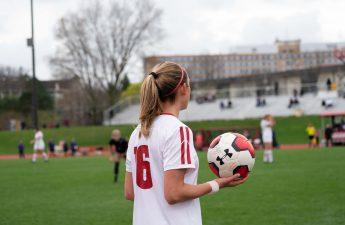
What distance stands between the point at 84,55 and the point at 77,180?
158ft

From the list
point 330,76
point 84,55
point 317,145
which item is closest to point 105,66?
point 84,55

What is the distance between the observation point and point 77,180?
62.3 ft

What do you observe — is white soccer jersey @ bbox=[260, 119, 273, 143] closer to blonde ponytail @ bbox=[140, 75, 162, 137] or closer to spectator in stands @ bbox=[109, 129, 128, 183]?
spectator in stands @ bbox=[109, 129, 128, 183]

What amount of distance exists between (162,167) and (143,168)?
5.6 inches

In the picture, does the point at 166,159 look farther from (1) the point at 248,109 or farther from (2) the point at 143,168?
(1) the point at 248,109

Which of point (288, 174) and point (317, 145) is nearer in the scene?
point (288, 174)

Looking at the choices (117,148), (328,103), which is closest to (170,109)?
(117,148)

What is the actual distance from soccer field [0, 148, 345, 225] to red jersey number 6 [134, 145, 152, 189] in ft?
18.9

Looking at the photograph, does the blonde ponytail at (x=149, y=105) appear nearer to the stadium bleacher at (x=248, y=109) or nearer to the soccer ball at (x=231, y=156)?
the soccer ball at (x=231, y=156)

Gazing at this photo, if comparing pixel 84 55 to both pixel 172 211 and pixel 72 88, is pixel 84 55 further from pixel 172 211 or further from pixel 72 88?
pixel 172 211

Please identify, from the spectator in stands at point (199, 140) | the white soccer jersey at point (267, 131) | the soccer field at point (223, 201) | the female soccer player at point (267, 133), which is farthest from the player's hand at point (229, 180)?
the spectator in stands at point (199, 140)

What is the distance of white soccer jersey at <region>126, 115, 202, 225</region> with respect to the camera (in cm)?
365

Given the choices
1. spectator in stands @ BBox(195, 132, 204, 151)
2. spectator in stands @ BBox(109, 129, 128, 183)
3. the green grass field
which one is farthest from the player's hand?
the green grass field

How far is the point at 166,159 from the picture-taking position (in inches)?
144
